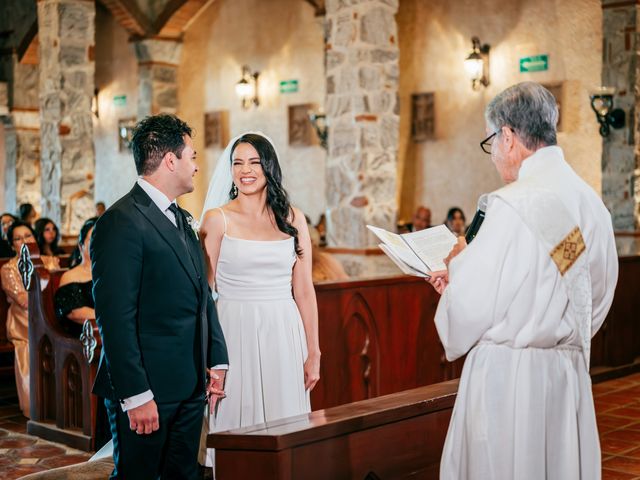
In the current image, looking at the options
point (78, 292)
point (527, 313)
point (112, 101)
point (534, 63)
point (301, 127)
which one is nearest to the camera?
point (527, 313)

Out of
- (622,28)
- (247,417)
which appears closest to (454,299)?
(247,417)

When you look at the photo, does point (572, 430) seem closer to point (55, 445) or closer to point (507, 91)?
point (507, 91)

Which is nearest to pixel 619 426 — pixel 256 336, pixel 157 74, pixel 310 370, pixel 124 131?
pixel 310 370

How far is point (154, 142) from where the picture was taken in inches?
108

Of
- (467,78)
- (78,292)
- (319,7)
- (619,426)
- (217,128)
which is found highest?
(319,7)

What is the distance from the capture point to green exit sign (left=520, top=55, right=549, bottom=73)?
10.2 m

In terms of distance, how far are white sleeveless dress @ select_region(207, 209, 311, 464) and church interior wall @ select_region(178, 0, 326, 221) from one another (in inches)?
349

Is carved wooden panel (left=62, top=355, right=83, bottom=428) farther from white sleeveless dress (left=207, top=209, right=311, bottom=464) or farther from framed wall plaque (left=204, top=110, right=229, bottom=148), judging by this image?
framed wall plaque (left=204, top=110, right=229, bottom=148)

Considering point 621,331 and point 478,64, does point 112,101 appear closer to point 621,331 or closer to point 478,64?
point 478,64

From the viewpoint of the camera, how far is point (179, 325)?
2713mm

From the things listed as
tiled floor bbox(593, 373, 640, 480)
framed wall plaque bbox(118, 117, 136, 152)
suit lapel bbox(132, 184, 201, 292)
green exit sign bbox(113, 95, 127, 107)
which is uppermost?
green exit sign bbox(113, 95, 127, 107)

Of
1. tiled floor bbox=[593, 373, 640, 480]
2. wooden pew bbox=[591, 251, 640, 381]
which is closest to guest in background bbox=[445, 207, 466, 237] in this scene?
wooden pew bbox=[591, 251, 640, 381]

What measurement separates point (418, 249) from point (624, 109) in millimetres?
6946

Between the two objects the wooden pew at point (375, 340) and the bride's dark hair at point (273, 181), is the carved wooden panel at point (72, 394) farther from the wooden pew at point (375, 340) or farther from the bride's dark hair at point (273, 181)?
the bride's dark hair at point (273, 181)
